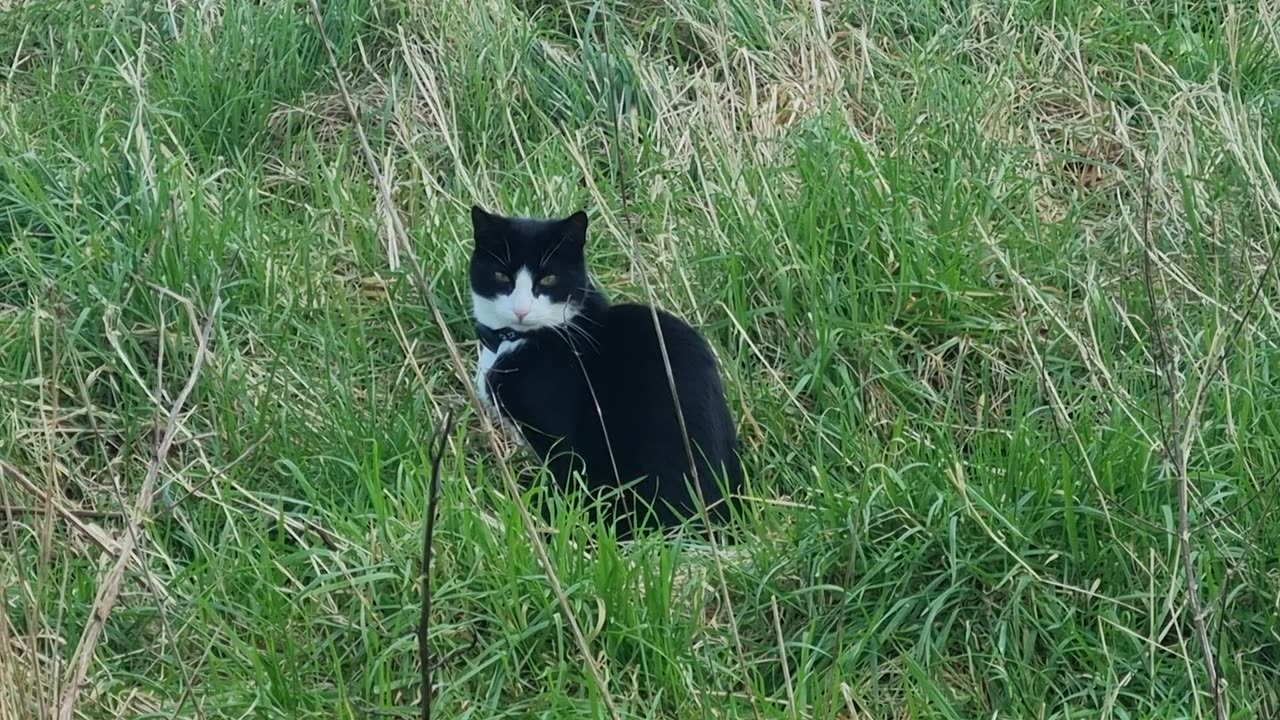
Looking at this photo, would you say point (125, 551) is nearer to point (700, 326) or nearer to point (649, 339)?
point (649, 339)

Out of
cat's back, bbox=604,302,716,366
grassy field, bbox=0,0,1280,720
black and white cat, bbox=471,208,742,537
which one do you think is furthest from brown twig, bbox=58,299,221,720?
cat's back, bbox=604,302,716,366

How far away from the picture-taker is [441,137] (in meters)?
4.27

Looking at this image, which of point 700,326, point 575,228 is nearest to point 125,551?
point 575,228

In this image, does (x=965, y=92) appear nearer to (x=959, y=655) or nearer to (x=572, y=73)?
(x=572, y=73)

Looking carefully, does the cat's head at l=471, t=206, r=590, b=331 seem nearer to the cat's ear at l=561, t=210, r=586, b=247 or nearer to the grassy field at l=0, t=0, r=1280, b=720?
the cat's ear at l=561, t=210, r=586, b=247

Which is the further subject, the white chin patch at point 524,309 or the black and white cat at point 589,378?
the white chin patch at point 524,309

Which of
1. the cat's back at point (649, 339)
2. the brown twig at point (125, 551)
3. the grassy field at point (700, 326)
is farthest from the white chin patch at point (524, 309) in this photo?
the brown twig at point (125, 551)

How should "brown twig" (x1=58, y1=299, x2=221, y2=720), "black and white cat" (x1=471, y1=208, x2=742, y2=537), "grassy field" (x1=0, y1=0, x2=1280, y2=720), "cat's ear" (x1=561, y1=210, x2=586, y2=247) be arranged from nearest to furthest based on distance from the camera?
"brown twig" (x1=58, y1=299, x2=221, y2=720)
"grassy field" (x1=0, y1=0, x2=1280, y2=720)
"black and white cat" (x1=471, y1=208, x2=742, y2=537)
"cat's ear" (x1=561, y1=210, x2=586, y2=247)

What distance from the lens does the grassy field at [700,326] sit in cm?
252

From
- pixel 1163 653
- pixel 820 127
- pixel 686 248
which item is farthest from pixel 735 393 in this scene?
pixel 1163 653

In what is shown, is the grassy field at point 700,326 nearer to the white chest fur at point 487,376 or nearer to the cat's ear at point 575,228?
the white chest fur at point 487,376

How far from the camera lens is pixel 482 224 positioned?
11.5 ft

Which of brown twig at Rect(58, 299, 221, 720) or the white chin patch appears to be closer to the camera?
brown twig at Rect(58, 299, 221, 720)

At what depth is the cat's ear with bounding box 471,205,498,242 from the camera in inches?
136
